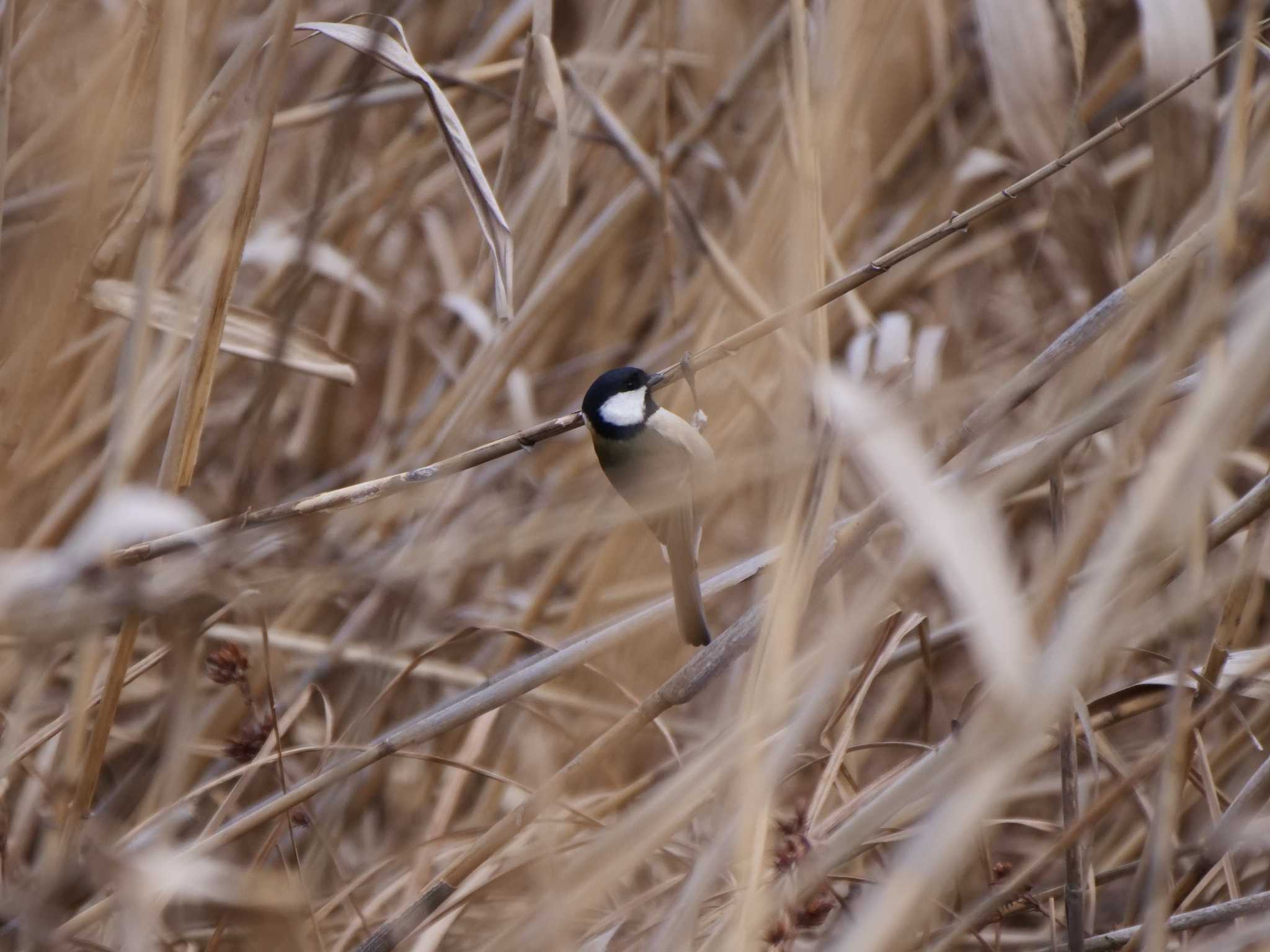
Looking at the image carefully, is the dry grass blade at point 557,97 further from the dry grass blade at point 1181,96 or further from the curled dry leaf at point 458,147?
the dry grass blade at point 1181,96

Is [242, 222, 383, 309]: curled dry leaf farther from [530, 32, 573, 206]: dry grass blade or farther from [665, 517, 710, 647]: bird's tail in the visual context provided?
[665, 517, 710, 647]: bird's tail

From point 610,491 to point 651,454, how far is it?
9cm

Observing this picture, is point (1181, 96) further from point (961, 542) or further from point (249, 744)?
point (249, 744)

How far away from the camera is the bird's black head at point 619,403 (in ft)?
5.52

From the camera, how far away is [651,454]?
5.81ft

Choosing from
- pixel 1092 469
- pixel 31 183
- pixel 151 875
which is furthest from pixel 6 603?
pixel 1092 469

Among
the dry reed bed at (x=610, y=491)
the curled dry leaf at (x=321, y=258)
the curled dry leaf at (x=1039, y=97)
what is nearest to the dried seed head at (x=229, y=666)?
the dry reed bed at (x=610, y=491)

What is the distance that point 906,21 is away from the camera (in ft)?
5.24

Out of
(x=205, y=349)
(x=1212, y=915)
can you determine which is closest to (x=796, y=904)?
(x=1212, y=915)

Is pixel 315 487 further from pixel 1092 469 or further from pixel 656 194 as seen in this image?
pixel 1092 469

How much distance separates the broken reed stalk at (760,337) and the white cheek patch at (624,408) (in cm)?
47

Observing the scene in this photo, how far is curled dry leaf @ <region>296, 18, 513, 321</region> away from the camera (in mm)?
1188

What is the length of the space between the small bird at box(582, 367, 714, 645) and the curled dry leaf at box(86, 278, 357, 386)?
368 mm

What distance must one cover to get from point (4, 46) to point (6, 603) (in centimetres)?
69
